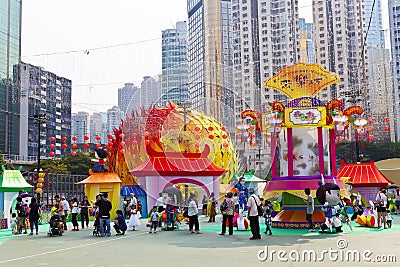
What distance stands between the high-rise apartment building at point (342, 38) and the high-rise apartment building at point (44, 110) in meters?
42.6

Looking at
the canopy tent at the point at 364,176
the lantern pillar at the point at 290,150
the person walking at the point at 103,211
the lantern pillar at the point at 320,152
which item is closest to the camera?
the person walking at the point at 103,211

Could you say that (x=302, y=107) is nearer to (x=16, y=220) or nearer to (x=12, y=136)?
(x=16, y=220)

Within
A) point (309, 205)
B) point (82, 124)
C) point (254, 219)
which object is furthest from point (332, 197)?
point (82, 124)

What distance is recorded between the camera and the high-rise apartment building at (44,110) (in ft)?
253

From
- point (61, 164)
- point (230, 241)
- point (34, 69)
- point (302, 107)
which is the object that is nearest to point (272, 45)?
point (61, 164)

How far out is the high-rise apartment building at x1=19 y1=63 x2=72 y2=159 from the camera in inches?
3039

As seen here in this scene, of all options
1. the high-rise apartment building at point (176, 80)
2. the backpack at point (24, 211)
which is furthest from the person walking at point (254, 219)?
the backpack at point (24, 211)

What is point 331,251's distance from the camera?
10125 millimetres

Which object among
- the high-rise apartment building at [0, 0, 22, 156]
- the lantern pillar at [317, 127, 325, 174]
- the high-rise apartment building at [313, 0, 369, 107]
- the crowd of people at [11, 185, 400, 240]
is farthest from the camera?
the high-rise apartment building at [0, 0, 22, 156]

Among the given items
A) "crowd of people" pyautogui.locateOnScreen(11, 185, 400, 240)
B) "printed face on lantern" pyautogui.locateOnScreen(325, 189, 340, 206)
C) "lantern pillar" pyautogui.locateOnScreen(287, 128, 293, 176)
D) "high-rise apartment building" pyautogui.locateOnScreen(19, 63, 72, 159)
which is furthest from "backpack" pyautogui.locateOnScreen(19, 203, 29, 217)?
"high-rise apartment building" pyautogui.locateOnScreen(19, 63, 72, 159)

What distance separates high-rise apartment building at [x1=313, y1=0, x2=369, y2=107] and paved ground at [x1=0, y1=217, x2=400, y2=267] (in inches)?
1627

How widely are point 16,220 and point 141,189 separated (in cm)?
978

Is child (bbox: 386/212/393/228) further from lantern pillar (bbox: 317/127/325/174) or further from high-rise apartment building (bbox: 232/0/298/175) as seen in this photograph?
high-rise apartment building (bbox: 232/0/298/175)

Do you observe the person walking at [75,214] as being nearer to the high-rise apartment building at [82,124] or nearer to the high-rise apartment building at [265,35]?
the high-rise apartment building at [82,124]
